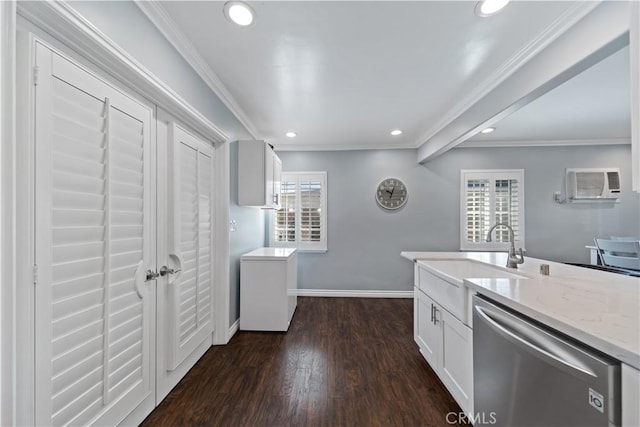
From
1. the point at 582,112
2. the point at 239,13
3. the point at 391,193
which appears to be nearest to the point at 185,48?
the point at 239,13

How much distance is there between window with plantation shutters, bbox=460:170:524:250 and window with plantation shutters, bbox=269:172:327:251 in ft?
7.62

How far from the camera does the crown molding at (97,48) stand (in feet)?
3.21

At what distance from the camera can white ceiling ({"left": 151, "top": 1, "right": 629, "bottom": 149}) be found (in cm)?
157

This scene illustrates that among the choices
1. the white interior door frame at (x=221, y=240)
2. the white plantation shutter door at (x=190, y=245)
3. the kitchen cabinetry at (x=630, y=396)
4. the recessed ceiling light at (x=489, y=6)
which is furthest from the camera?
the white interior door frame at (x=221, y=240)

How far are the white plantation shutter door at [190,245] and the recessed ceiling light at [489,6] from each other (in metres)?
2.09

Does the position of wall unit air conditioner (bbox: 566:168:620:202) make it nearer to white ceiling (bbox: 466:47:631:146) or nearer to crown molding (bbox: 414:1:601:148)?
white ceiling (bbox: 466:47:631:146)

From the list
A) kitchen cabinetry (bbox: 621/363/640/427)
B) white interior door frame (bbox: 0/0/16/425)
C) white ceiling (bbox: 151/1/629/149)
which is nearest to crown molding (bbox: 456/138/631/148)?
white ceiling (bbox: 151/1/629/149)

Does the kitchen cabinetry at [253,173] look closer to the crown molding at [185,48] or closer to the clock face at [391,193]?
the crown molding at [185,48]

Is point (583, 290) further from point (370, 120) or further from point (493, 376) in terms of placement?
point (370, 120)

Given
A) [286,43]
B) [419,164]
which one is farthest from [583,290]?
[419,164]

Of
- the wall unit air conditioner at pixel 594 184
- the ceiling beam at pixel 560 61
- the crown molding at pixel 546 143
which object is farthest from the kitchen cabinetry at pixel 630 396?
the wall unit air conditioner at pixel 594 184

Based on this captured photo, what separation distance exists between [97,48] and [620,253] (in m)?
5.33

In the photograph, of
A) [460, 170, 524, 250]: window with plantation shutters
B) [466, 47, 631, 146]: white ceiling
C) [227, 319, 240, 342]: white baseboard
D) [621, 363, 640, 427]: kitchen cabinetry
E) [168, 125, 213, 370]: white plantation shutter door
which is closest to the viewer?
[621, 363, 640, 427]: kitchen cabinetry

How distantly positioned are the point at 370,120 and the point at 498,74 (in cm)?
144
